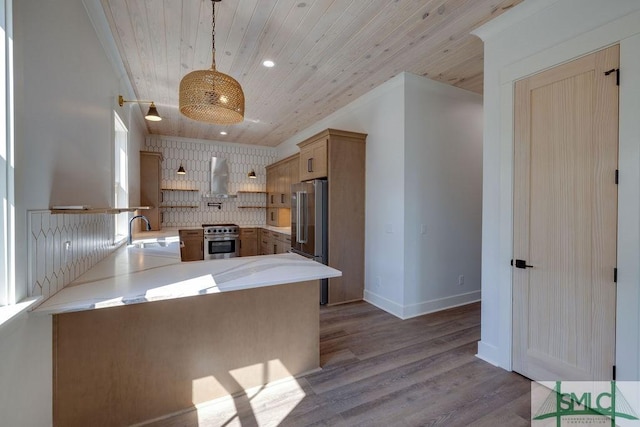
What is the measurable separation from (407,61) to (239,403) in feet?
11.5

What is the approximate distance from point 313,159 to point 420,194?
1.63 m

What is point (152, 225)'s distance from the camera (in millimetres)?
5125

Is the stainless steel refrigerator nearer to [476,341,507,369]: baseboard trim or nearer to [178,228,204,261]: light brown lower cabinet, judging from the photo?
[476,341,507,369]: baseboard trim

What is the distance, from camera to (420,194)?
136 inches

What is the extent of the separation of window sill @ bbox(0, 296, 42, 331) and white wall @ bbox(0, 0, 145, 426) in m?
0.03

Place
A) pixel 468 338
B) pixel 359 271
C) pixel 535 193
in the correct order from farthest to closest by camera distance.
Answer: pixel 359 271, pixel 468 338, pixel 535 193

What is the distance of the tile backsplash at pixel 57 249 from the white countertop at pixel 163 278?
68 millimetres

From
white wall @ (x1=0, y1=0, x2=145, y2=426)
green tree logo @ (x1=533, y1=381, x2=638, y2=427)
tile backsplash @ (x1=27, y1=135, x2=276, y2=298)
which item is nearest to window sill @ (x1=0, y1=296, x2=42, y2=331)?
white wall @ (x1=0, y1=0, x2=145, y2=426)

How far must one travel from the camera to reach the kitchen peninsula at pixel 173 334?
154cm

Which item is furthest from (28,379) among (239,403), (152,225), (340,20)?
(152,225)

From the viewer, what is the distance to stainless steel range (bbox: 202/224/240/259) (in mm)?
5688

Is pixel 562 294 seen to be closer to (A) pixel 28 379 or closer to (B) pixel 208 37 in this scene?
(A) pixel 28 379

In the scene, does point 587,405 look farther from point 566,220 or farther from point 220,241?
point 220,241

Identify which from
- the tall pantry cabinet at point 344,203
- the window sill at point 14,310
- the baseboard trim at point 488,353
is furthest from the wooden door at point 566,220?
the window sill at point 14,310
